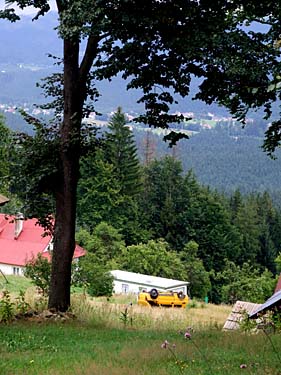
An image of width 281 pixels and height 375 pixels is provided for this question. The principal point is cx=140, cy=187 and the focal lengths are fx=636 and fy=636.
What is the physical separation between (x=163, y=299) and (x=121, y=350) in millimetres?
23818

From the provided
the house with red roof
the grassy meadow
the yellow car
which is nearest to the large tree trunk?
the grassy meadow

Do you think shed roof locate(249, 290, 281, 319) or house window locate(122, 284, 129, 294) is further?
house window locate(122, 284, 129, 294)

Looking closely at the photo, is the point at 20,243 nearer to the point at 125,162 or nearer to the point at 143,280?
the point at 125,162

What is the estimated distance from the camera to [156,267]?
138ft

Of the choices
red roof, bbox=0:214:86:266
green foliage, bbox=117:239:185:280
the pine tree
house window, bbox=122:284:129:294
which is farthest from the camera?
the pine tree

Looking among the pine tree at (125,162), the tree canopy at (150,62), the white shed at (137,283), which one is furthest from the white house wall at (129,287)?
the tree canopy at (150,62)

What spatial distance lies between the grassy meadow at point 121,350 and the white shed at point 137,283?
23803mm

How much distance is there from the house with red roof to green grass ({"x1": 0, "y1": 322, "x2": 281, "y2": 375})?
104 ft

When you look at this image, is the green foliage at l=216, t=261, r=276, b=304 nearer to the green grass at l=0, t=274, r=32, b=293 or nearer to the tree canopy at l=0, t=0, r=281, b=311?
the green grass at l=0, t=274, r=32, b=293

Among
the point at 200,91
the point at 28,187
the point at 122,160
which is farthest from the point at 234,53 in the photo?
the point at 122,160

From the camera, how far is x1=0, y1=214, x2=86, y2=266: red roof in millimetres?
44969

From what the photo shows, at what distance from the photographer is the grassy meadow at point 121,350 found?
6.83 m

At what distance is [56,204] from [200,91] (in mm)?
3806

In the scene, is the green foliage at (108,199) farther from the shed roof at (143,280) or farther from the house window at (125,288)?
the house window at (125,288)
